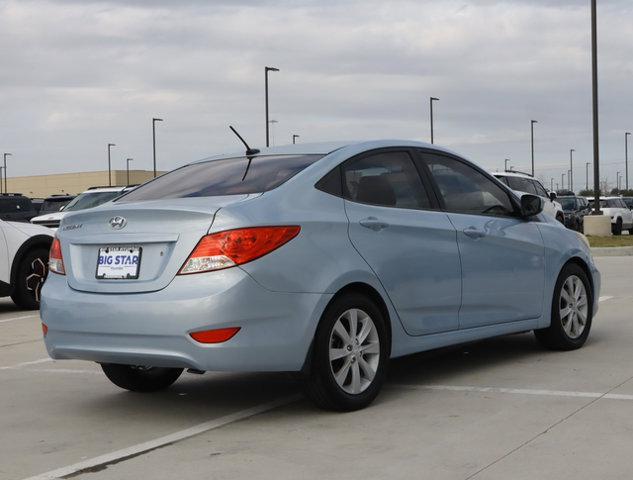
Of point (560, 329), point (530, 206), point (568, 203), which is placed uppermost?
point (568, 203)

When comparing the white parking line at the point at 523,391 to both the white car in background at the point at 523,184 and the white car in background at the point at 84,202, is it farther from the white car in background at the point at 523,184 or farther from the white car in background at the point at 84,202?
the white car in background at the point at 523,184

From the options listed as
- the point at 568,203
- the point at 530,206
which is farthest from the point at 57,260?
the point at 568,203

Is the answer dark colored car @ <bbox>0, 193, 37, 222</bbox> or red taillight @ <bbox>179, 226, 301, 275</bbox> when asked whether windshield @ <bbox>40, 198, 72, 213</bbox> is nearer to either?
dark colored car @ <bbox>0, 193, 37, 222</bbox>

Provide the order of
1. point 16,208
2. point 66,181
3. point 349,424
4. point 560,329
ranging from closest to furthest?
point 349,424 < point 560,329 < point 16,208 < point 66,181

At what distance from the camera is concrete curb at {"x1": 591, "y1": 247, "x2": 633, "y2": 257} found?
73.2 ft

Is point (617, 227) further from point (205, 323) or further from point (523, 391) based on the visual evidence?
point (205, 323)

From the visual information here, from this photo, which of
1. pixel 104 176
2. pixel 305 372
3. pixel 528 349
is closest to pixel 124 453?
pixel 305 372

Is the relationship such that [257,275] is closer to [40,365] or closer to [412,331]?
[412,331]

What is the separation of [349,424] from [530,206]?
9.32 ft

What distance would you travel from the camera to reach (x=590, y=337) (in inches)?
344

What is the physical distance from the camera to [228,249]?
18.0 ft

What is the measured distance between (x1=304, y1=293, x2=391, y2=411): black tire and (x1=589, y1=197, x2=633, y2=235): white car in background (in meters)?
32.9

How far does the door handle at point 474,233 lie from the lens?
23.0 ft

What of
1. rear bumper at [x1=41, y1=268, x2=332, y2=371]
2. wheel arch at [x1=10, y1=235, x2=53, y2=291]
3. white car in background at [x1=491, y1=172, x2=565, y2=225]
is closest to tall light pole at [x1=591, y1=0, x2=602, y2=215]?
white car in background at [x1=491, y1=172, x2=565, y2=225]
